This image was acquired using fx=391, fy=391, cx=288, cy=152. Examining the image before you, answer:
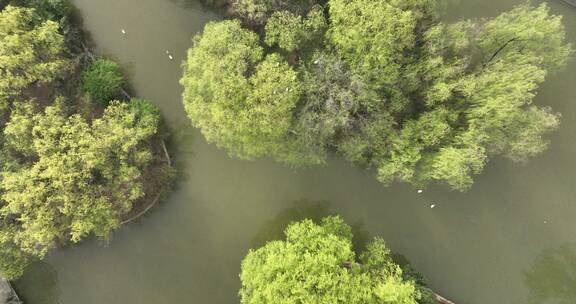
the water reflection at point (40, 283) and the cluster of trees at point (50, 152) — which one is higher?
the cluster of trees at point (50, 152)

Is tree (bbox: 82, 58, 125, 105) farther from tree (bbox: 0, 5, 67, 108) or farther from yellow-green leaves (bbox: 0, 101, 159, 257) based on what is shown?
yellow-green leaves (bbox: 0, 101, 159, 257)

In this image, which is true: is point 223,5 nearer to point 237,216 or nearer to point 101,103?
point 101,103

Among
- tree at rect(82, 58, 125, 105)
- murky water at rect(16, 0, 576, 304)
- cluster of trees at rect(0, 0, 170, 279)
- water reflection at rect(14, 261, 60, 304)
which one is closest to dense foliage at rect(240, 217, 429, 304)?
murky water at rect(16, 0, 576, 304)

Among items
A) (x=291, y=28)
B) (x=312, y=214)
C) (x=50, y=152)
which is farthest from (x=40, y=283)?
(x=291, y=28)

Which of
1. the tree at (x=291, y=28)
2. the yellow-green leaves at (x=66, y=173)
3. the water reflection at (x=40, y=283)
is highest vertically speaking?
the tree at (x=291, y=28)

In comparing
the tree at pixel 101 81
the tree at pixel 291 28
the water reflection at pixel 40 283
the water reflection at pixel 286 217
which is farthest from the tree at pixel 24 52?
the water reflection at pixel 286 217

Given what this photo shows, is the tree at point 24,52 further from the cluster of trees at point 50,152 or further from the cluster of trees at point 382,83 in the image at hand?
the cluster of trees at point 382,83
